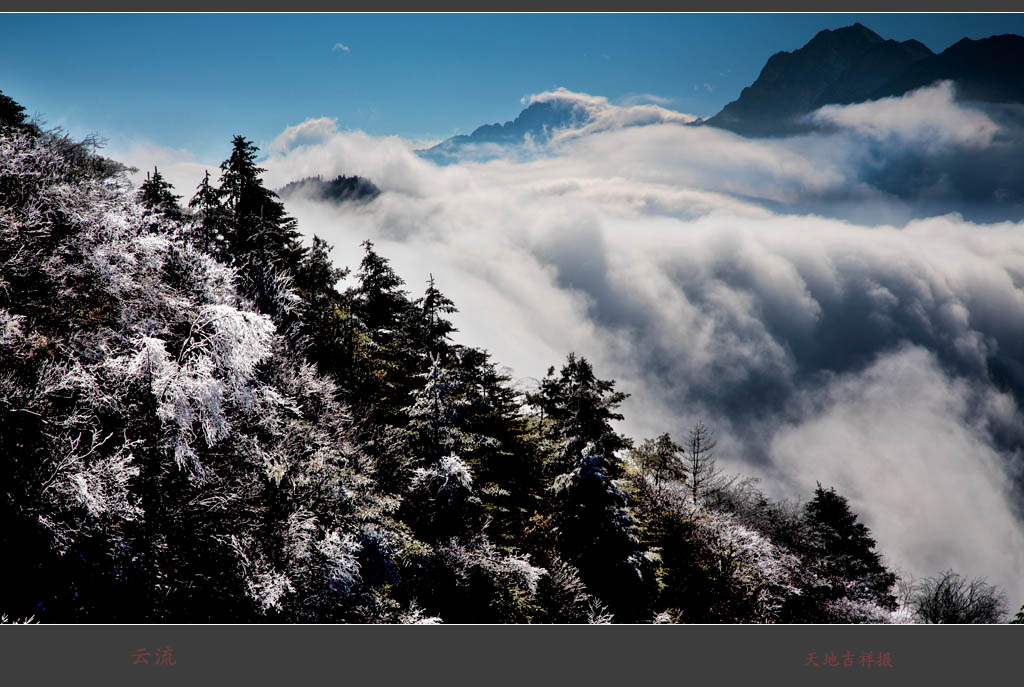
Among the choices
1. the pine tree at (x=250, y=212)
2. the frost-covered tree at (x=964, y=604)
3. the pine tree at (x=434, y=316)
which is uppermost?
the pine tree at (x=250, y=212)

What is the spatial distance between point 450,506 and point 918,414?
99.6m

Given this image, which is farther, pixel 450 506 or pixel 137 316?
pixel 450 506

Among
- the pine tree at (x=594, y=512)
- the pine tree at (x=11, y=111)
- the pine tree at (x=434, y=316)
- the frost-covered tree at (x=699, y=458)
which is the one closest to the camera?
the pine tree at (x=11, y=111)

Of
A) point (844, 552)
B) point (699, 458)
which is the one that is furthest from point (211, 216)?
point (844, 552)

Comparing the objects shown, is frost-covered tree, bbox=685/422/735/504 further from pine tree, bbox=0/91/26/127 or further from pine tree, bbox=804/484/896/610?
pine tree, bbox=0/91/26/127

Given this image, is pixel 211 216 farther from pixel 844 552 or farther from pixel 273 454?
pixel 844 552

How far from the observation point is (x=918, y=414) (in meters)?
81.9

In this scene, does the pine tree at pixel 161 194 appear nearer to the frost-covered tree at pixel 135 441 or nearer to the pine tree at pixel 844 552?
the frost-covered tree at pixel 135 441

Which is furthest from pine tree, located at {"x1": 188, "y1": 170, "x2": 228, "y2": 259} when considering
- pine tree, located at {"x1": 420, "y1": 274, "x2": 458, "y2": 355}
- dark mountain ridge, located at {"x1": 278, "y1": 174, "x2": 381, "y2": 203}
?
pine tree, located at {"x1": 420, "y1": 274, "x2": 458, "y2": 355}

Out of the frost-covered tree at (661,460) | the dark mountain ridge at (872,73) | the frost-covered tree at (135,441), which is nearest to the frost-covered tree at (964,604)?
the frost-covered tree at (661,460)

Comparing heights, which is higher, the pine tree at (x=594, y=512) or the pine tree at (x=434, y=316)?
the pine tree at (x=434, y=316)
